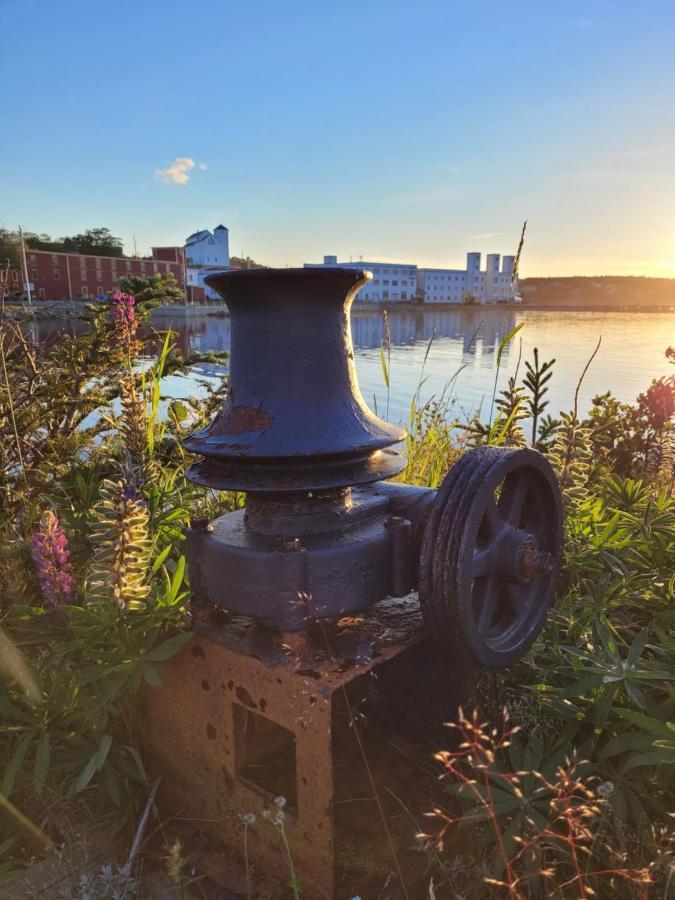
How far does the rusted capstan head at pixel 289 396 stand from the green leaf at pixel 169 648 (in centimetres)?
44

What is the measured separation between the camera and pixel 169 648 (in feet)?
5.72

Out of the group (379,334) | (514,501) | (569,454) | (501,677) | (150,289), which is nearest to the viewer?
(514,501)

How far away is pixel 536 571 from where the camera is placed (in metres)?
→ 1.77

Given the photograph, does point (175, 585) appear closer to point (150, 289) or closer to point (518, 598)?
point (518, 598)

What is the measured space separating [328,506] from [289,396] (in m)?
0.35

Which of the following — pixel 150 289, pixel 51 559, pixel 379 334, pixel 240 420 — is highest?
pixel 150 289

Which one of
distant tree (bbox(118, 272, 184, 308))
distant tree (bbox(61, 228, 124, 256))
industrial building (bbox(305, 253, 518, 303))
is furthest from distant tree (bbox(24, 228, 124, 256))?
distant tree (bbox(118, 272, 184, 308))

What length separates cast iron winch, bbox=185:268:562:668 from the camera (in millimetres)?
1630

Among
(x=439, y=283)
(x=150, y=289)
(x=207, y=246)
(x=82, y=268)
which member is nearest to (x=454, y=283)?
(x=439, y=283)

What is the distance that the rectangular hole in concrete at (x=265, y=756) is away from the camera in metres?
1.82

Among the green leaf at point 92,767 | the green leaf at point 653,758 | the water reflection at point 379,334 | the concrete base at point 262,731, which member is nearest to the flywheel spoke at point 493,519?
the concrete base at point 262,731

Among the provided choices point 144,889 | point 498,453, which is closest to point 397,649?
point 498,453

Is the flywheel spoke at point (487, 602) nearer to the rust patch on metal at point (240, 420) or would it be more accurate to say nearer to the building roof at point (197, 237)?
the rust patch on metal at point (240, 420)

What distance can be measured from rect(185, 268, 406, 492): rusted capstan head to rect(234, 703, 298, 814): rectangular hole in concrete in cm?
72
